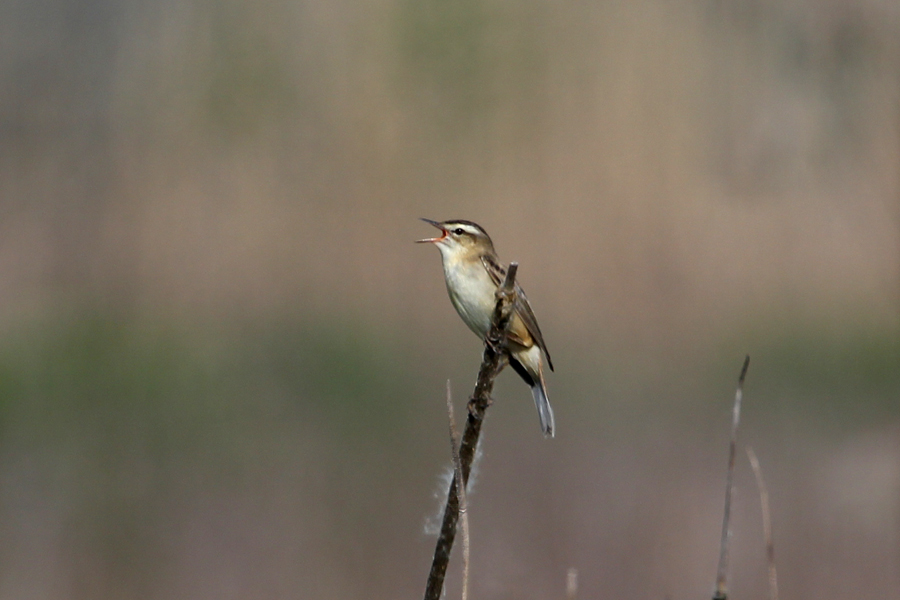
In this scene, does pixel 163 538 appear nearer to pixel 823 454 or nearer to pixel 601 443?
pixel 601 443

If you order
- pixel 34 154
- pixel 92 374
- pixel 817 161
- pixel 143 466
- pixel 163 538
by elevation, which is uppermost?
pixel 817 161

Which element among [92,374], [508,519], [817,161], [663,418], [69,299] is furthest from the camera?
[817,161]

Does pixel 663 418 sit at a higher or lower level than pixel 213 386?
higher

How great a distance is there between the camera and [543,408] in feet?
9.90

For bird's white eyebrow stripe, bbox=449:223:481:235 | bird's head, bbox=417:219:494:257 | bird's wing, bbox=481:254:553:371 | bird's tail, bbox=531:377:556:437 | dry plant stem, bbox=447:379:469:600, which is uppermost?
bird's white eyebrow stripe, bbox=449:223:481:235

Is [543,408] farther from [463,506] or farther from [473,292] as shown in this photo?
[463,506]

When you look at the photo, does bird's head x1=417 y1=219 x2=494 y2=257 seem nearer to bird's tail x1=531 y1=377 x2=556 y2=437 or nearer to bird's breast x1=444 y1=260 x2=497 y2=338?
bird's breast x1=444 y1=260 x2=497 y2=338

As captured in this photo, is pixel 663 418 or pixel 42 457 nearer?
pixel 42 457

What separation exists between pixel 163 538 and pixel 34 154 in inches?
173

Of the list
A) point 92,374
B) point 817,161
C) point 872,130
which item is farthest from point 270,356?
point 872,130

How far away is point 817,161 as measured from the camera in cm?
850

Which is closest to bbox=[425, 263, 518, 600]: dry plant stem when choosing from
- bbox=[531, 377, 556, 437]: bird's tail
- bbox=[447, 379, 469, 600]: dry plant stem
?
bbox=[447, 379, 469, 600]: dry plant stem

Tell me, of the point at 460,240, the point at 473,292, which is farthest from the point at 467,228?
the point at 473,292

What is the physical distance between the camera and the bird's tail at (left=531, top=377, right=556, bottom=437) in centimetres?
298
